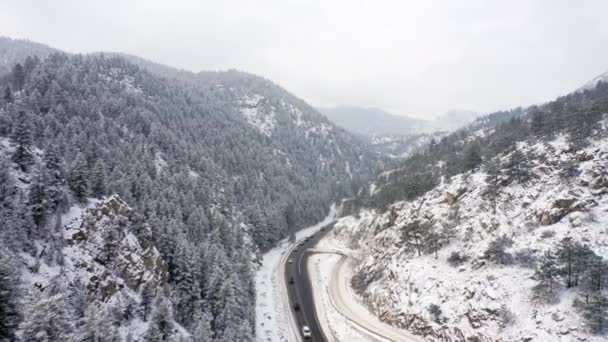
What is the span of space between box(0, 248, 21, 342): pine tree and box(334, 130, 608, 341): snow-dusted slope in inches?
1827

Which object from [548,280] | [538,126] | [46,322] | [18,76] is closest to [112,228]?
[46,322]

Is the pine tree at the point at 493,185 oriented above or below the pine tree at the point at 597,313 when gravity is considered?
above

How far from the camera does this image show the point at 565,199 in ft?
148

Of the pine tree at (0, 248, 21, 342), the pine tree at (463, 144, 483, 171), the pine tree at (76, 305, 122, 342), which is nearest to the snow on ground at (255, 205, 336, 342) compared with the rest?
the pine tree at (76, 305, 122, 342)

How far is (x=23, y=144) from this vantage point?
46.2 meters

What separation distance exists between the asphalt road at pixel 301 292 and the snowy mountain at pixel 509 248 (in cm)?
1044

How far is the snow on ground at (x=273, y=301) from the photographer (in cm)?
5422

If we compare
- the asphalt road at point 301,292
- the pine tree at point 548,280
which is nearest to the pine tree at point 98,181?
the asphalt road at point 301,292

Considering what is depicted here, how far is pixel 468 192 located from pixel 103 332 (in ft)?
201

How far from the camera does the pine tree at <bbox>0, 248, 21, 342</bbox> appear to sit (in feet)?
81.7

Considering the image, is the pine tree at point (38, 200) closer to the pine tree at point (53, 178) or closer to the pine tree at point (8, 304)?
the pine tree at point (53, 178)

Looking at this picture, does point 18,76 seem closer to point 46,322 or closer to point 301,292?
point 46,322

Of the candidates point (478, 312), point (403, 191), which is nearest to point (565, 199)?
point (478, 312)

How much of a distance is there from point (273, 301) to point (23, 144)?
51.1 meters
